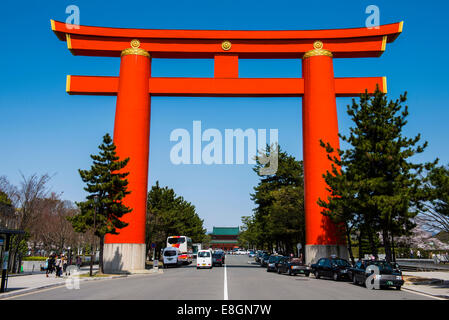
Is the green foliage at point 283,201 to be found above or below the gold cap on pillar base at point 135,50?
below

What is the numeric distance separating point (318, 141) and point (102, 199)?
1876 cm

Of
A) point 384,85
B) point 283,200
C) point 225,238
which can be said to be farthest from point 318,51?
point 225,238

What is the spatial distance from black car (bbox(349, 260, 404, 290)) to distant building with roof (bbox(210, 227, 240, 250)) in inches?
6358

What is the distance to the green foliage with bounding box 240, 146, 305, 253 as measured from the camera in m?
49.4

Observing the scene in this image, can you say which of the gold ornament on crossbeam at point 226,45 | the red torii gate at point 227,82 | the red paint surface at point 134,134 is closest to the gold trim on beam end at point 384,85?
the red torii gate at point 227,82

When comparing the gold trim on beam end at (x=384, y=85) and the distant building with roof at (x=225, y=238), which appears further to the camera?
the distant building with roof at (x=225, y=238)

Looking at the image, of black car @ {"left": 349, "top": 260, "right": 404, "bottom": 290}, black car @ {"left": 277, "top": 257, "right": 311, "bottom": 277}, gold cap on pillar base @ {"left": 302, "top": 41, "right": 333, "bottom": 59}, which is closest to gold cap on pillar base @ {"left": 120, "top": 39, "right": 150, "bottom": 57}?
gold cap on pillar base @ {"left": 302, "top": 41, "right": 333, "bottom": 59}

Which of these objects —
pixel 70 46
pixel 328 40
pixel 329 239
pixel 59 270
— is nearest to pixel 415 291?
pixel 329 239

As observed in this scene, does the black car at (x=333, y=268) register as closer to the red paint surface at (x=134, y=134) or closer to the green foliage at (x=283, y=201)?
the red paint surface at (x=134, y=134)

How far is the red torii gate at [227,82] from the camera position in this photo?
35.5m

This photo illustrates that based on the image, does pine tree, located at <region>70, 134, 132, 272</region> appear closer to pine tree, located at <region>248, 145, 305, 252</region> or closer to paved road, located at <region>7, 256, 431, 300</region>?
paved road, located at <region>7, 256, 431, 300</region>

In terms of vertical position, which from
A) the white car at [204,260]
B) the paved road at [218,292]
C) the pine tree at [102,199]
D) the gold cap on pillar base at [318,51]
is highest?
the gold cap on pillar base at [318,51]

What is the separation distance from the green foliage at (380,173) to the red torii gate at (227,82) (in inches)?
271

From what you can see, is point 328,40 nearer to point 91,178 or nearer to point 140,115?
point 140,115
